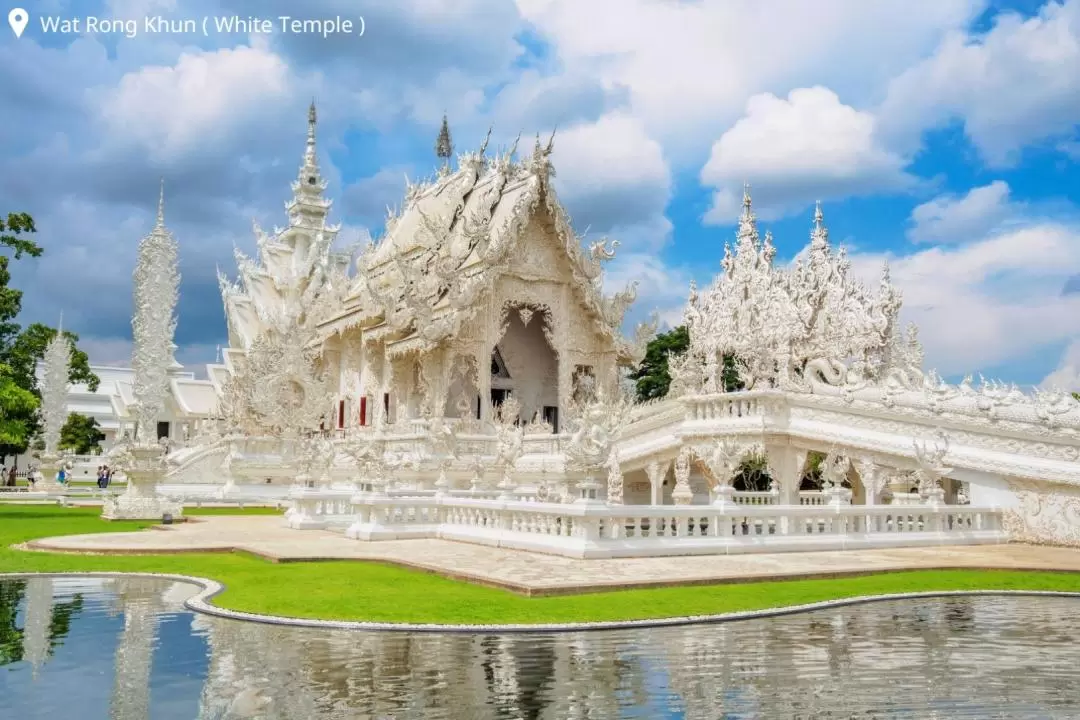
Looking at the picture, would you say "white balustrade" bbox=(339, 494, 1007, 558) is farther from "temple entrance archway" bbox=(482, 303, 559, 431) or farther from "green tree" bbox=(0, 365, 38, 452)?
"temple entrance archway" bbox=(482, 303, 559, 431)

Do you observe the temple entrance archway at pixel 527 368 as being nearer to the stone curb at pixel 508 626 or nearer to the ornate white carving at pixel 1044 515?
the ornate white carving at pixel 1044 515

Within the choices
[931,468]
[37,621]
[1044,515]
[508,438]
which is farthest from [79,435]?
[37,621]

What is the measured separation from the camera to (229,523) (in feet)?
57.1

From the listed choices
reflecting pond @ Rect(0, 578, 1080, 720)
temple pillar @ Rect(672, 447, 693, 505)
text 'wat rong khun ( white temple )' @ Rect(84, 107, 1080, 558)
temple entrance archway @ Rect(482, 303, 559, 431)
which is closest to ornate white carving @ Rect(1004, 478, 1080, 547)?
text 'wat rong khun ( white temple )' @ Rect(84, 107, 1080, 558)

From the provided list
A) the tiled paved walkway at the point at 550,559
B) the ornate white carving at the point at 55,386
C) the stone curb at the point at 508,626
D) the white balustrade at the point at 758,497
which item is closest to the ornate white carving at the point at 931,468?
the tiled paved walkway at the point at 550,559

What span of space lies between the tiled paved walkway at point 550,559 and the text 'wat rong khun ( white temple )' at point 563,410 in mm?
502

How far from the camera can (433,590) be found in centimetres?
859

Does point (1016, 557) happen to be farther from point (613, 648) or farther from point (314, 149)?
point (314, 149)

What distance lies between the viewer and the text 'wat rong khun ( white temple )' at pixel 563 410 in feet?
44.1

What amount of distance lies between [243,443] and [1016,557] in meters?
20.1

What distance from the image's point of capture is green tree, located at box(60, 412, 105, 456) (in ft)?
152

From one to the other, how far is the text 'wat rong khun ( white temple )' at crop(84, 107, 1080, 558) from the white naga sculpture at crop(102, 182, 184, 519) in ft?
0.28

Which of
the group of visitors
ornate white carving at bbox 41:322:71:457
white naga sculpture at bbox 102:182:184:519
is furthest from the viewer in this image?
the group of visitors

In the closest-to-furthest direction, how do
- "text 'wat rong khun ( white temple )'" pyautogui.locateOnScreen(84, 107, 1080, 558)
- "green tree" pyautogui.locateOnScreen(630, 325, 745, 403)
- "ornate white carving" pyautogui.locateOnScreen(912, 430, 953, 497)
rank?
"text 'wat rong khun ( white temple )'" pyautogui.locateOnScreen(84, 107, 1080, 558)
"ornate white carving" pyautogui.locateOnScreen(912, 430, 953, 497)
"green tree" pyautogui.locateOnScreen(630, 325, 745, 403)
